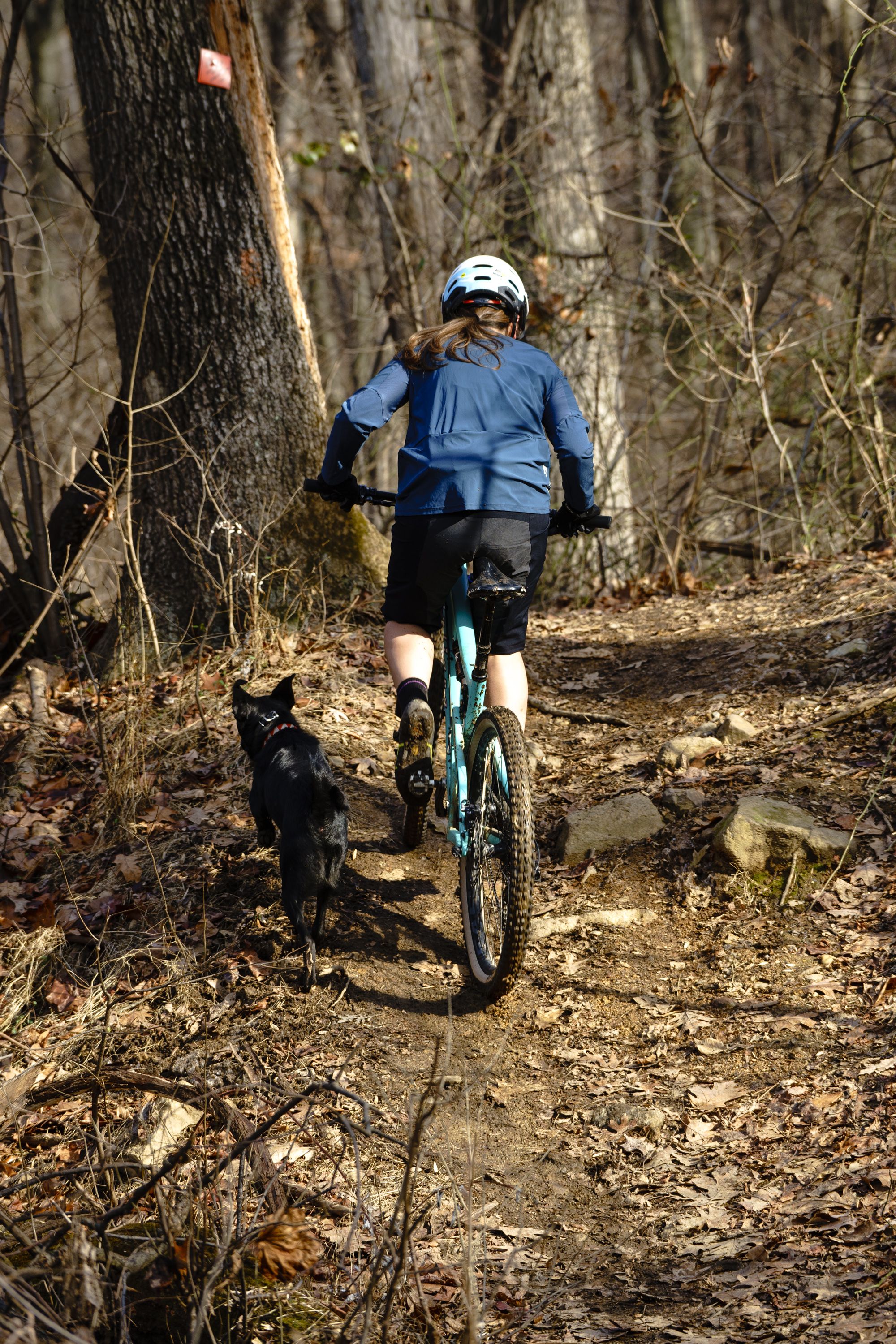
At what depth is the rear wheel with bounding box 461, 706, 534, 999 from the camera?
3.42m

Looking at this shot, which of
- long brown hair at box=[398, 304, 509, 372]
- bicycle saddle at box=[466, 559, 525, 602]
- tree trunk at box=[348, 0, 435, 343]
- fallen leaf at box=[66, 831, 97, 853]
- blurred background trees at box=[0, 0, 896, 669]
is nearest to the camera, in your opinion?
bicycle saddle at box=[466, 559, 525, 602]

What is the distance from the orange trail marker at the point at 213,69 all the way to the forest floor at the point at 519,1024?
11.4 feet

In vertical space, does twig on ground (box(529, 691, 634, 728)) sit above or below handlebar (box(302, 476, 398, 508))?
below

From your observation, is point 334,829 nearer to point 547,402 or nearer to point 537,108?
point 547,402

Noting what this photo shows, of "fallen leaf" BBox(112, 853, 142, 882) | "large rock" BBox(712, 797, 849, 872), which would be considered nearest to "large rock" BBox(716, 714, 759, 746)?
"large rock" BBox(712, 797, 849, 872)

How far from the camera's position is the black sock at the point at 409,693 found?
3957mm

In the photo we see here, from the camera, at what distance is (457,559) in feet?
12.4

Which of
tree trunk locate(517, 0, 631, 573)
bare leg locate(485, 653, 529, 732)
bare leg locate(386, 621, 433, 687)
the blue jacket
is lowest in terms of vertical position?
bare leg locate(485, 653, 529, 732)

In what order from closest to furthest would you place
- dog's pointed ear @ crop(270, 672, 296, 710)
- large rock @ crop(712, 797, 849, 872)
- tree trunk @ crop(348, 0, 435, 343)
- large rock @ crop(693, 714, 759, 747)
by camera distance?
large rock @ crop(712, 797, 849, 872)
dog's pointed ear @ crop(270, 672, 296, 710)
large rock @ crop(693, 714, 759, 747)
tree trunk @ crop(348, 0, 435, 343)

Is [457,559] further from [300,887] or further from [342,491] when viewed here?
[300,887]

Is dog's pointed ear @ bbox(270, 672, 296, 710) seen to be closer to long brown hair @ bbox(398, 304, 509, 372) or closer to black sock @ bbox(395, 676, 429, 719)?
black sock @ bbox(395, 676, 429, 719)

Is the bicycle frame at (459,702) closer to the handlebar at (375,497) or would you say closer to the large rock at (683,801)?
the handlebar at (375,497)

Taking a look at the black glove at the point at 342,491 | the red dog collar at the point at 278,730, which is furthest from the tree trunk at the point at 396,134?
the red dog collar at the point at 278,730

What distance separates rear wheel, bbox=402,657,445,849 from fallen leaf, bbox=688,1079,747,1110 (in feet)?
4.87
